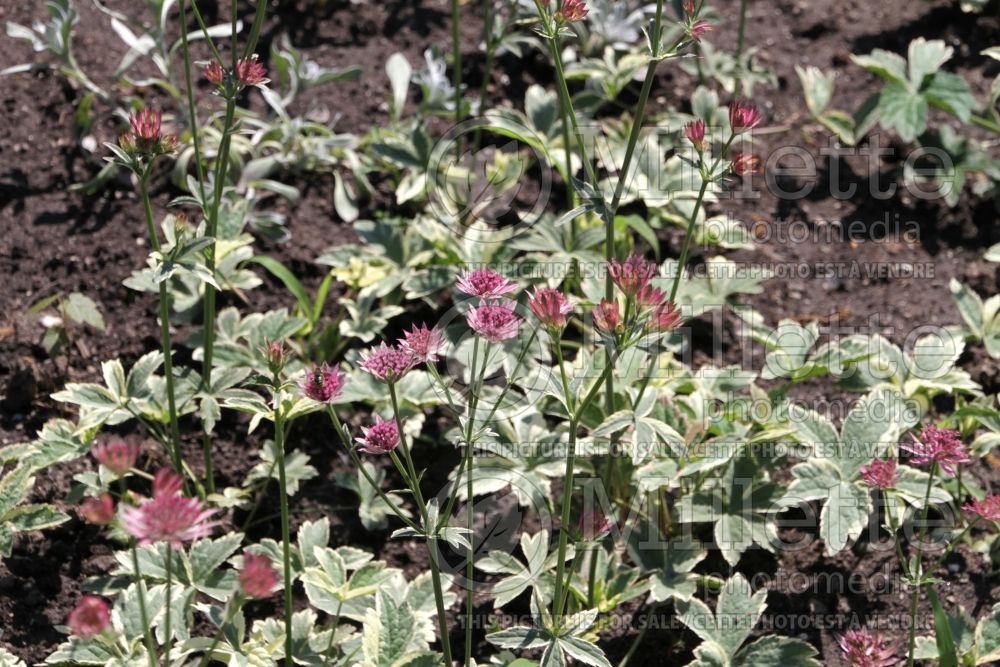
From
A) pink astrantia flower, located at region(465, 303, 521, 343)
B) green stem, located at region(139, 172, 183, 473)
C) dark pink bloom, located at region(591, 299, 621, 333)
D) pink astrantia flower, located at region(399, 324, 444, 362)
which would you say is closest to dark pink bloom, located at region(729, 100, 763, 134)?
dark pink bloom, located at region(591, 299, 621, 333)

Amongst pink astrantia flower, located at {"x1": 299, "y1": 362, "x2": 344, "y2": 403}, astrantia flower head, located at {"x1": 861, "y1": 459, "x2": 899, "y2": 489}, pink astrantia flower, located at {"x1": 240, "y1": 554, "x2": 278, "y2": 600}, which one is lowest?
astrantia flower head, located at {"x1": 861, "y1": 459, "x2": 899, "y2": 489}

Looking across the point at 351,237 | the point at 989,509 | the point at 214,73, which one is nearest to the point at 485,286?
the point at 214,73

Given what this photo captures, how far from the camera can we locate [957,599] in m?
2.70

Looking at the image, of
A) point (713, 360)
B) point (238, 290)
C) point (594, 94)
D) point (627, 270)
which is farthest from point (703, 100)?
point (627, 270)

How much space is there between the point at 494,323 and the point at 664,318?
0.33m

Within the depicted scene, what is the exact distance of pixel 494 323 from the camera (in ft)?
6.15

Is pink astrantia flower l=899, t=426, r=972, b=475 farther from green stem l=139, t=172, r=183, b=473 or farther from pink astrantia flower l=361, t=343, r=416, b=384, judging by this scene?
green stem l=139, t=172, r=183, b=473

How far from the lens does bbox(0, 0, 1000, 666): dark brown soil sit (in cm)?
270

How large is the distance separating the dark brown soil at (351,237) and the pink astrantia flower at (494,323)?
107cm

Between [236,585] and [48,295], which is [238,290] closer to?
[48,295]

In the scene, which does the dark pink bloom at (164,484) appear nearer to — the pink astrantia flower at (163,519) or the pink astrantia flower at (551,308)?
the pink astrantia flower at (163,519)

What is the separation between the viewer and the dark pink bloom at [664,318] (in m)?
2.01

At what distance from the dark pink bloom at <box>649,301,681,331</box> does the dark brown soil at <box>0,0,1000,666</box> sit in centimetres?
94

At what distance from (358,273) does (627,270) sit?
4.42 ft
